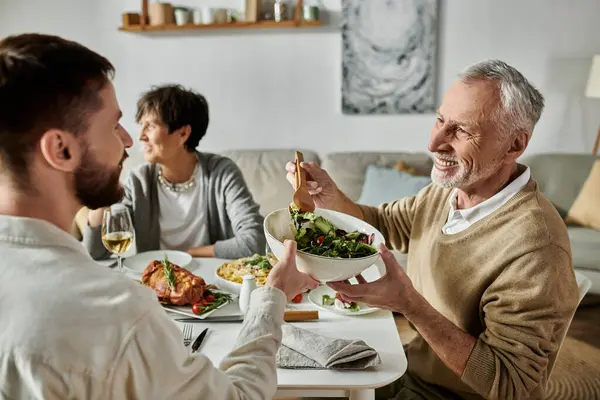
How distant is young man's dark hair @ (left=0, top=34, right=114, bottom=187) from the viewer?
818 millimetres

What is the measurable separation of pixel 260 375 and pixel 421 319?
48cm

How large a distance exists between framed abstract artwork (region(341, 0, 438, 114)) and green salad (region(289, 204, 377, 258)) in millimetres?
2711

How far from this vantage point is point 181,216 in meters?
2.49

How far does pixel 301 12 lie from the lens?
152 inches

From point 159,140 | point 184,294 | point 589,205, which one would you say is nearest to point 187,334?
point 184,294

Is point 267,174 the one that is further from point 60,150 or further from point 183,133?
point 60,150

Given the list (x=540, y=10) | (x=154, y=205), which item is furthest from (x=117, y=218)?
(x=540, y=10)

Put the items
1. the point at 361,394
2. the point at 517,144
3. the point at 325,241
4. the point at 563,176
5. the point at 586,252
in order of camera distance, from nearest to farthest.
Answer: the point at 361,394
the point at 325,241
the point at 517,144
the point at 586,252
the point at 563,176

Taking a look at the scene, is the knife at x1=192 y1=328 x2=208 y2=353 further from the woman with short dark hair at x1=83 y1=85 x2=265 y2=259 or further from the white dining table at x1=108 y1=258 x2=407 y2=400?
the woman with short dark hair at x1=83 y1=85 x2=265 y2=259

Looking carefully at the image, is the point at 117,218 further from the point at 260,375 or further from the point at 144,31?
the point at 144,31

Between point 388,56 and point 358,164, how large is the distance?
2.69ft

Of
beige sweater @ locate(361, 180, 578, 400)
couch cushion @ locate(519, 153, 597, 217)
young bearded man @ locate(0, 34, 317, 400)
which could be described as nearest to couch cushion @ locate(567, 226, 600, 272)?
couch cushion @ locate(519, 153, 597, 217)

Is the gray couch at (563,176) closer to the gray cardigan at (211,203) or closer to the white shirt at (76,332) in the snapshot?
the gray cardigan at (211,203)

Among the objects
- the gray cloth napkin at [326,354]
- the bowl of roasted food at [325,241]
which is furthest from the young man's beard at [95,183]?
the gray cloth napkin at [326,354]
